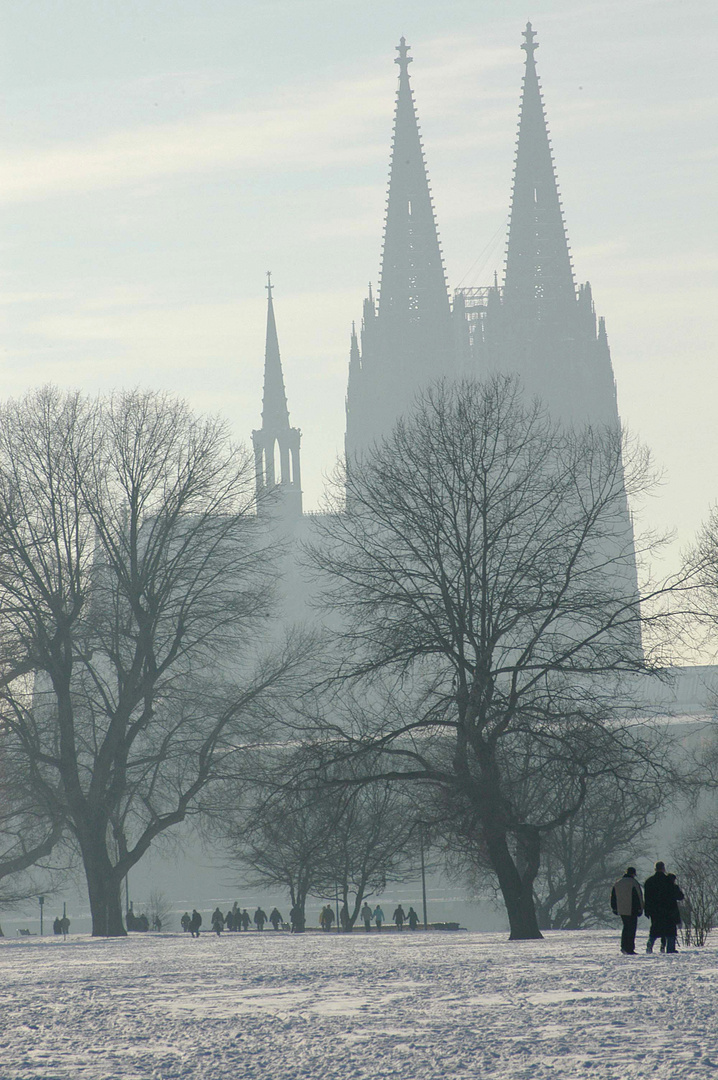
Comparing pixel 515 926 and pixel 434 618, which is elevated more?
pixel 434 618

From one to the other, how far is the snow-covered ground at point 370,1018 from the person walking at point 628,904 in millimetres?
292

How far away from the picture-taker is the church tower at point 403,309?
10756 cm

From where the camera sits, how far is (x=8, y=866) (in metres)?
29.8

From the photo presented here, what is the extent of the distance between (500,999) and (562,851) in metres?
28.3

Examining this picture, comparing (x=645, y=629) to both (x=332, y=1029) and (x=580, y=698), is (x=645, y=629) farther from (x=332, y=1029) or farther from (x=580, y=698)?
(x=332, y=1029)

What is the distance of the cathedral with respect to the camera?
106125 mm

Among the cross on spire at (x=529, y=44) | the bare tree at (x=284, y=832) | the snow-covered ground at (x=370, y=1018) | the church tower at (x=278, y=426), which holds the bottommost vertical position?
the snow-covered ground at (x=370, y=1018)

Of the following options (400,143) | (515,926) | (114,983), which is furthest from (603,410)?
(114,983)

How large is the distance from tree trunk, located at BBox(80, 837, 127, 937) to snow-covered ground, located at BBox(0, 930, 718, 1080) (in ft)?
35.1

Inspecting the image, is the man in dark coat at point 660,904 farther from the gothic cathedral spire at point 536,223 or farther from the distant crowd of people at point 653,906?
the gothic cathedral spire at point 536,223

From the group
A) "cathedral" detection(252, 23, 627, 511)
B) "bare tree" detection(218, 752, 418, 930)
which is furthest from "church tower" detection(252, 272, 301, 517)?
"bare tree" detection(218, 752, 418, 930)

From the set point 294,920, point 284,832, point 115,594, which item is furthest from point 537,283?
point 115,594

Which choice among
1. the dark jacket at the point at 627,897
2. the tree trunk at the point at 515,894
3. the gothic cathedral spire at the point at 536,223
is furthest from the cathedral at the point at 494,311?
the dark jacket at the point at 627,897

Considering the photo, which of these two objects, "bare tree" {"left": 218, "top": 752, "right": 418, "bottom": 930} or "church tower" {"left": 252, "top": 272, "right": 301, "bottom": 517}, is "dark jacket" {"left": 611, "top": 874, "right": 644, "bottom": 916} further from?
"church tower" {"left": 252, "top": 272, "right": 301, "bottom": 517}
